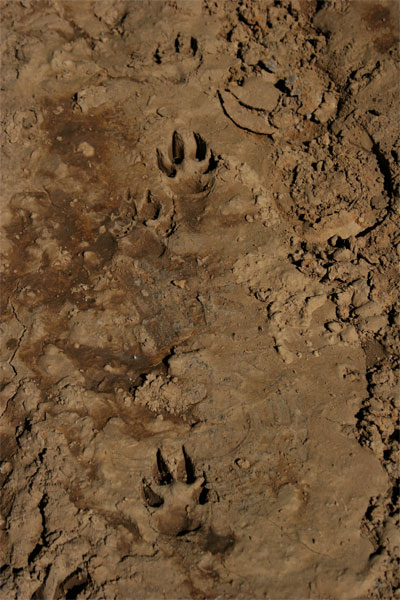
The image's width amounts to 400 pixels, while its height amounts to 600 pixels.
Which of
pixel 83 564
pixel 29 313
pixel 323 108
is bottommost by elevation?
pixel 83 564

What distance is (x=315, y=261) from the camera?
8.46ft

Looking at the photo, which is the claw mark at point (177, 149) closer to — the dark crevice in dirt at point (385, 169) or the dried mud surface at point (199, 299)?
the dried mud surface at point (199, 299)

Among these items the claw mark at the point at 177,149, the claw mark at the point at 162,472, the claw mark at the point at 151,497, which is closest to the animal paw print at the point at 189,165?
the claw mark at the point at 177,149

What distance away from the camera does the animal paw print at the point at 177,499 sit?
2.11 m

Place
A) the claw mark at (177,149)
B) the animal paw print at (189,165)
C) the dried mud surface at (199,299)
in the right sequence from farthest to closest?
the claw mark at (177,149) → the animal paw print at (189,165) → the dried mud surface at (199,299)

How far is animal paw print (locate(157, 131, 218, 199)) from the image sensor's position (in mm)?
2826

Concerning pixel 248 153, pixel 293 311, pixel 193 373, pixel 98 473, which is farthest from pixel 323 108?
pixel 98 473

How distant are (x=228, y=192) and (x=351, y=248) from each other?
715 mm

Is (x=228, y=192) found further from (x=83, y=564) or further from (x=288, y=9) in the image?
(x=83, y=564)

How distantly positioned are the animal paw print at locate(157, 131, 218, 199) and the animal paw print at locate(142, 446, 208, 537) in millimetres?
1440

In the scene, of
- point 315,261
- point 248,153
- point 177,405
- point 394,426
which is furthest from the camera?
point 248,153

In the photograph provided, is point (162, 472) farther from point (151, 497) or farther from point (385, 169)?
point (385, 169)

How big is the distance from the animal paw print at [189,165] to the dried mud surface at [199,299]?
0.02 metres

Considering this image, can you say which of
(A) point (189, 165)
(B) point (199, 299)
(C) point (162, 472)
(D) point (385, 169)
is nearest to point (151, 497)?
(C) point (162, 472)
